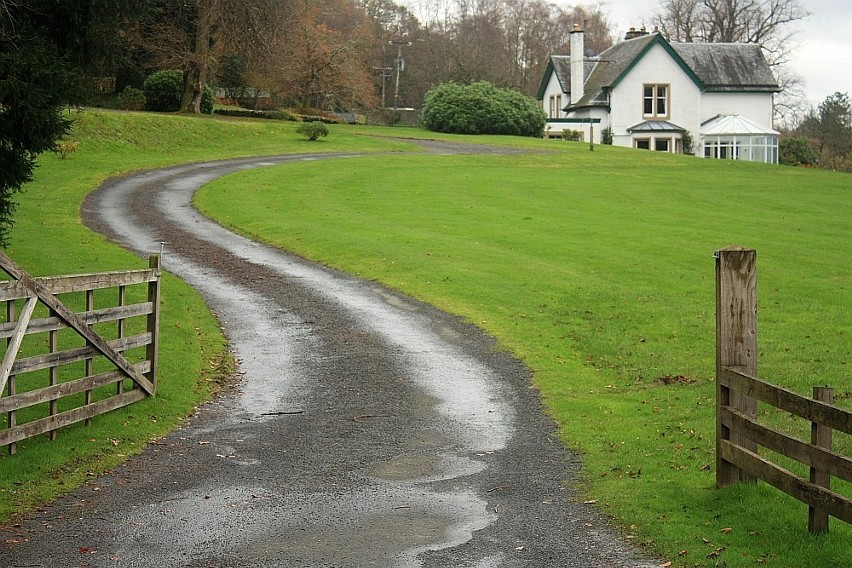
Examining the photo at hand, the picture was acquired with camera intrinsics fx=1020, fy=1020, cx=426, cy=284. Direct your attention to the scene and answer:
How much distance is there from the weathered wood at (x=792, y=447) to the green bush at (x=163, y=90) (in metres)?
55.4

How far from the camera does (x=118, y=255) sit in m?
23.4

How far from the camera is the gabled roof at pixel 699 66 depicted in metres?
74.0

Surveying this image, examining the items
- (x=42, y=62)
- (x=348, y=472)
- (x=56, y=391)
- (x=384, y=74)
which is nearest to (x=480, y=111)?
(x=384, y=74)

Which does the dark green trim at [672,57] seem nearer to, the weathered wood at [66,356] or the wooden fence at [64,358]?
the wooden fence at [64,358]

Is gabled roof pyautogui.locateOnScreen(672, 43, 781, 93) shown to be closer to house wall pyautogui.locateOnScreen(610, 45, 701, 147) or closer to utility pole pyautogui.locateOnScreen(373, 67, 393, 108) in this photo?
house wall pyautogui.locateOnScreen(610, 45, 701, 147)

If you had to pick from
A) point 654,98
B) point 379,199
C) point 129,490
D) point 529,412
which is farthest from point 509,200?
point 654,98

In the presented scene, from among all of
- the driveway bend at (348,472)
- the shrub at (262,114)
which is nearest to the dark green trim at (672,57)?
the shrub at (262,114)

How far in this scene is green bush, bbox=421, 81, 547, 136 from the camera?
6794cm

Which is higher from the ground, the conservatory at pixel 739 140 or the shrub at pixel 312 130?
the conservatory at pixel 739 140

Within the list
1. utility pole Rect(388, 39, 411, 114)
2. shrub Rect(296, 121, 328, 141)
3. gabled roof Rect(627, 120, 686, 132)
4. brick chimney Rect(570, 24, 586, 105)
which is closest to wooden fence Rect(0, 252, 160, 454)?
shrub Rect(296, 121, 328, 141)

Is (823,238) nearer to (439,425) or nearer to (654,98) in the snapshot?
(439,425)

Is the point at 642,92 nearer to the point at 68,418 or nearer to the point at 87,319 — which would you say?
the point at 87,319

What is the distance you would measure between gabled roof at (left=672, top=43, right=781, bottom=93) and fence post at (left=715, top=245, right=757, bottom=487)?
70692mm

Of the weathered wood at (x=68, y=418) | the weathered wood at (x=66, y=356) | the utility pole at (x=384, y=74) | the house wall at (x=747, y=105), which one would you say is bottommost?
the weathered wood at (x=68, y=418)
